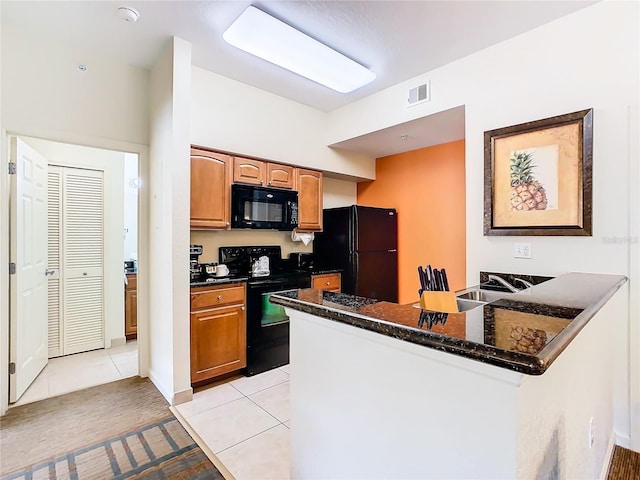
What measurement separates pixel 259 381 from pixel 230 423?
25.2 inches

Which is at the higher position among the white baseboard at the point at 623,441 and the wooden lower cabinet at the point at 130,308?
the wooden lower cabinet at the point at 130,308

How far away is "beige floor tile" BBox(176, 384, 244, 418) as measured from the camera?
2.39m

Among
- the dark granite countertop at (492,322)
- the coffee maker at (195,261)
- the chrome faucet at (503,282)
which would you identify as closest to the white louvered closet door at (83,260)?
the coffee maker at (195,261)

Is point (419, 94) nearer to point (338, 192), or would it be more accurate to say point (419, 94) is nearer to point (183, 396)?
point (338, 192)

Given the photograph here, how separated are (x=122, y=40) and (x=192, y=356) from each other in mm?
2507

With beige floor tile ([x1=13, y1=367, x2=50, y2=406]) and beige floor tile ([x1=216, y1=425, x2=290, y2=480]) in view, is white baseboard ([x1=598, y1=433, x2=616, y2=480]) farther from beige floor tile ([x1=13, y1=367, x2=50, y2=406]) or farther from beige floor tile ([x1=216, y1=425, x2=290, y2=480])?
beige floor tile ([x1=13, y1=367, x2=50, y2=406])

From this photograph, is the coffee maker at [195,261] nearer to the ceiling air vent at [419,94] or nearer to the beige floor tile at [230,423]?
the beige floor tile at [230,423]

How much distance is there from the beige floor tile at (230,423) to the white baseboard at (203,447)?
20 mm

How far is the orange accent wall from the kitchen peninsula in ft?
7.43

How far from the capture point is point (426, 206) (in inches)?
156

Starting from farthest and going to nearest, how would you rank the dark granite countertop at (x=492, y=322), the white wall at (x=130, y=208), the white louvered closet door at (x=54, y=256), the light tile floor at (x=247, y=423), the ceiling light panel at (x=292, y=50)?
the white wall at (x=130, y=208)
the white louvered closet door at (x=54, y=256)
the ceiling light panel at (x=292, y=50)
the light tile floor at (x=247, y=423)
the dark granite countertop at (x=492, y=322)

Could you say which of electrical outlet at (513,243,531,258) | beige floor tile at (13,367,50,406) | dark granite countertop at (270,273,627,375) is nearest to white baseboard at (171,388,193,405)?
beige floor tile at (13,367,50,406)

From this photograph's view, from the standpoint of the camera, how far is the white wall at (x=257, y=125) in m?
2.92

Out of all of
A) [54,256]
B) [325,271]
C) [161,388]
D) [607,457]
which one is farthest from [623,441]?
[54,256]
